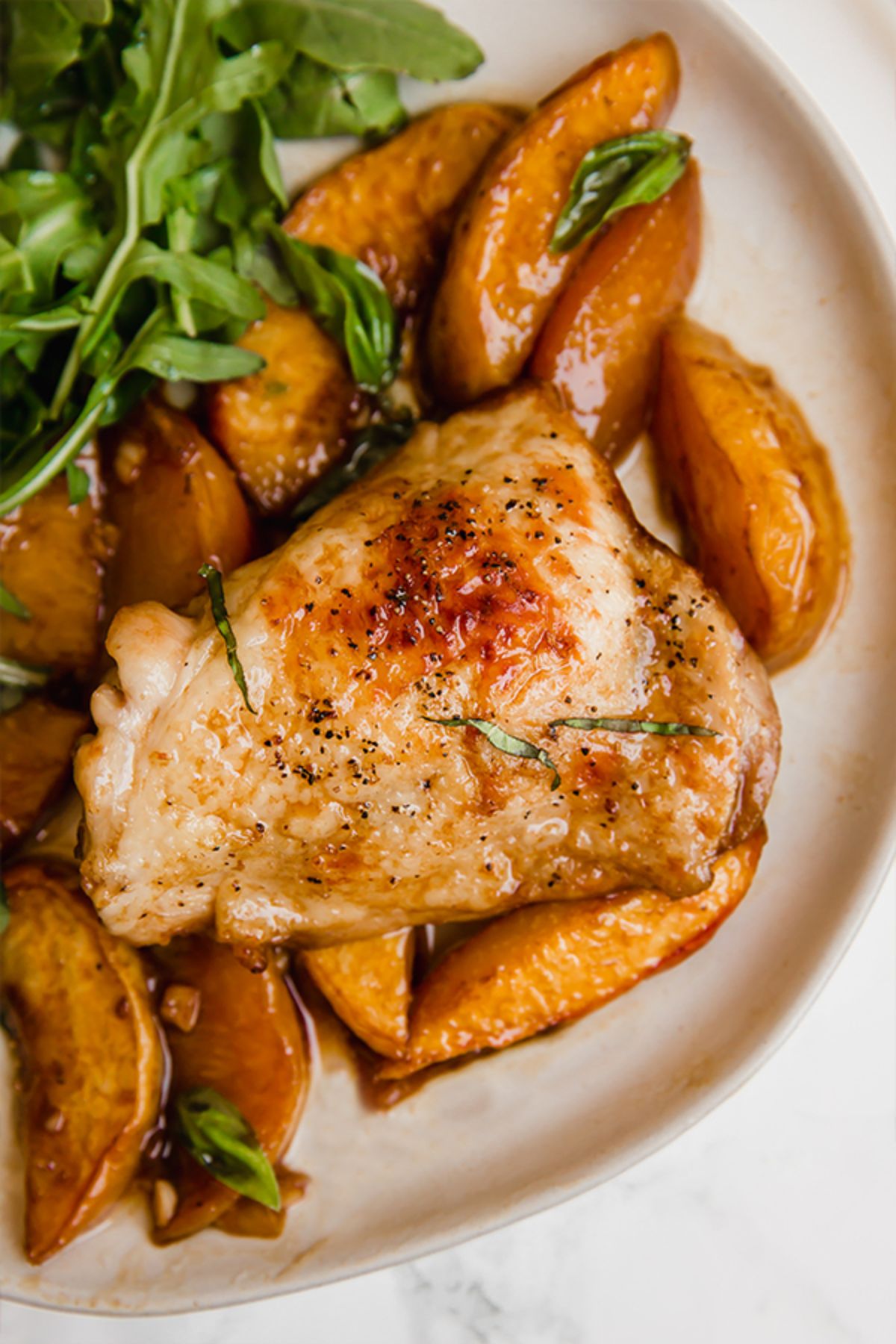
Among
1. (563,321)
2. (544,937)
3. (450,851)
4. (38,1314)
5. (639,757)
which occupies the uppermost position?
(563,321)

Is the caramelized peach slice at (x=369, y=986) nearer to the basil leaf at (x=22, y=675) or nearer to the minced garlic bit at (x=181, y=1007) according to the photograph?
the minced garlic bit at (x=181, y=1007)

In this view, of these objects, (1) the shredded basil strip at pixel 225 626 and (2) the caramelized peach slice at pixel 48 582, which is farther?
(2) the caramelized peach slice at pixel 48 582

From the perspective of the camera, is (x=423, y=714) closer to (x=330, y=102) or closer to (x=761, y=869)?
(x=761, y=869)

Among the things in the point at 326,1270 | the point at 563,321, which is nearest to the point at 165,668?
the point at 563,321

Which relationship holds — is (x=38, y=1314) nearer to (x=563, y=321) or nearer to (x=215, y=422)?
(x=215, y=422)

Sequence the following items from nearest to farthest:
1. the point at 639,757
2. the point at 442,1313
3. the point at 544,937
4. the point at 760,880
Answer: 1. the point at 639,757
2. the point at 544,937
3. the point at 760,880
4. the point at 442,1313

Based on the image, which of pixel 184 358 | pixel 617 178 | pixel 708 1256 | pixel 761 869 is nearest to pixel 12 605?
pixel 184 358

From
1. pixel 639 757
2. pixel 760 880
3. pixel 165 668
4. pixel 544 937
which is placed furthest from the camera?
pixel 760 880

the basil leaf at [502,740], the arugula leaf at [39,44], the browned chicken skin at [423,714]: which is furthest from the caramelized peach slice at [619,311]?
the arugula leaf at [39,44]
